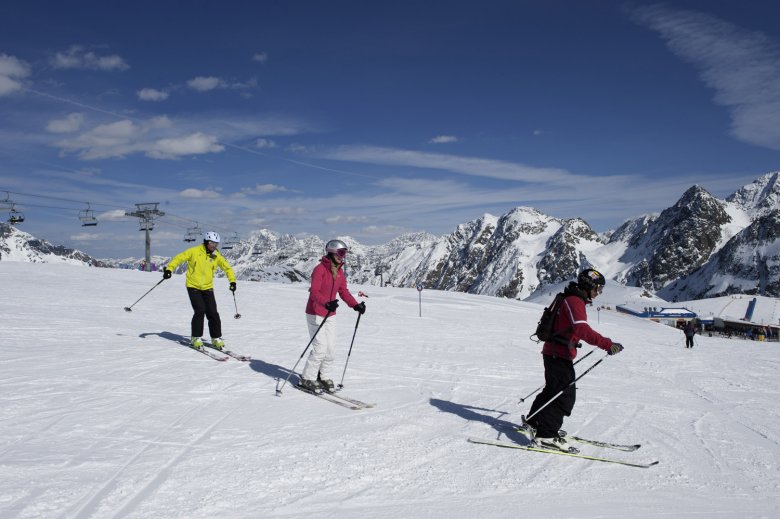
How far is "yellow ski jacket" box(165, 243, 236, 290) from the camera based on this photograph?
9.84m

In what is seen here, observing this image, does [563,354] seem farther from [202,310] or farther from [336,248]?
[202,310]

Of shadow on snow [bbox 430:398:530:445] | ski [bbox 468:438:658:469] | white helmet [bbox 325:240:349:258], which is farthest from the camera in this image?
white helmet [bbox 325:240:349:258]

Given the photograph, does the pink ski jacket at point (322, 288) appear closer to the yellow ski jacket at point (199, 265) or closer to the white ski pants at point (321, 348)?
the white ski pants at point (321, 348)

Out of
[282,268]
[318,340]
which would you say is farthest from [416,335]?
[282,268]

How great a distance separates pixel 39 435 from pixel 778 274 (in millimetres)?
197240

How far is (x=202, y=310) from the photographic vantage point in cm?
1000

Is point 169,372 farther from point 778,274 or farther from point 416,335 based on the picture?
point 778,274

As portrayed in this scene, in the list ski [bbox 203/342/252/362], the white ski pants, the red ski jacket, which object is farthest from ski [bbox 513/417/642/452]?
ski [bbox 203/342/252/362]

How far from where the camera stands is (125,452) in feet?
15.9

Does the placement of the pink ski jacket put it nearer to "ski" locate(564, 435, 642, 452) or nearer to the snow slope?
the snow slope

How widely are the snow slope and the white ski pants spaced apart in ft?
1.57

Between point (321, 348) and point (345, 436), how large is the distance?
1977 mm

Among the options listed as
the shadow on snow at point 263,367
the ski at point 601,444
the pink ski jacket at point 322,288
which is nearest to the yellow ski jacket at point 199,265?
the shadow on snow at point 263,367

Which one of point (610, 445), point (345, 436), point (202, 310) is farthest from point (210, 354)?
point (610, 445)
